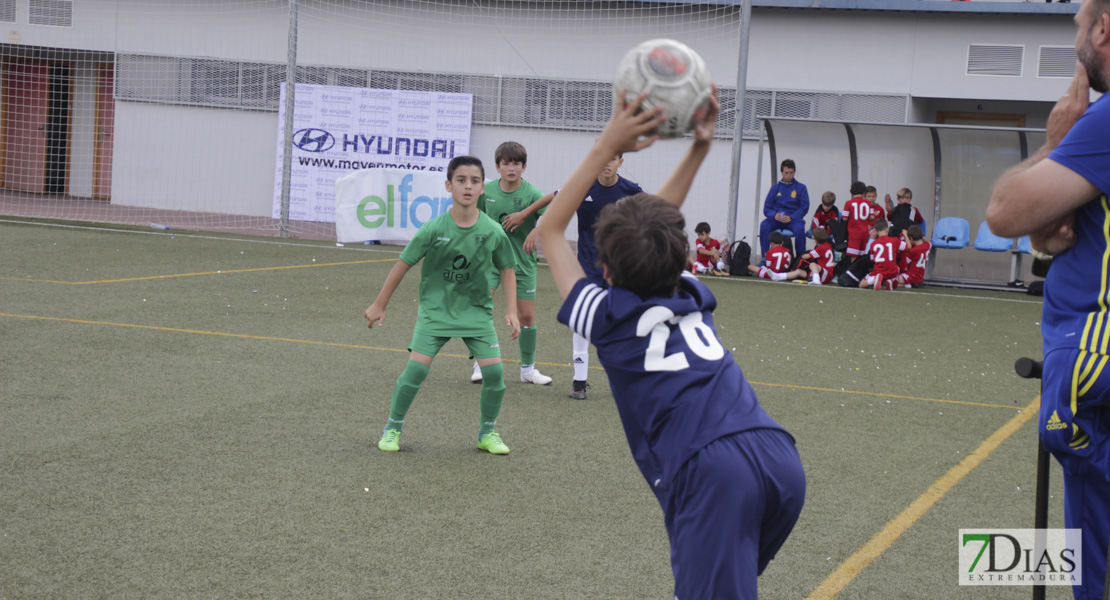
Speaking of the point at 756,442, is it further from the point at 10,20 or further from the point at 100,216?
the point at 10,20

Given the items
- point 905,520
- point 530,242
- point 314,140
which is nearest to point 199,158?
point 314,140

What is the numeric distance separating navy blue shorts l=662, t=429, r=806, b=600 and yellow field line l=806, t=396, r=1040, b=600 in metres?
1.38

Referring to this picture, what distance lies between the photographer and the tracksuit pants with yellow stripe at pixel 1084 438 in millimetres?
2285

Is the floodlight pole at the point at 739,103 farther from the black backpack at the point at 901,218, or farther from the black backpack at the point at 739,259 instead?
the black backpack at the point at 901,218

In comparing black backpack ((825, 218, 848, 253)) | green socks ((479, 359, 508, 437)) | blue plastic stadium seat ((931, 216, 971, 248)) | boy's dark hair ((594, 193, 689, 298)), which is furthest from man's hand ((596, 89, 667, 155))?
blue plastic stadium seat ((931, 216, 971, 248))

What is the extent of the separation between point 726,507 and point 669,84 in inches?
38.9

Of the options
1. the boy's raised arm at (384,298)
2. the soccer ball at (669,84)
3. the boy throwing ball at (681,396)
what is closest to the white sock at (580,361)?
the boy's raised arm at (384,298)

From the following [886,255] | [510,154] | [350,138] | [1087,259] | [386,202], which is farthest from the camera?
[350,138]

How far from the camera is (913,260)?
15820 mm

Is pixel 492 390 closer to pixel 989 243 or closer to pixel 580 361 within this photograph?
pixel 580 361

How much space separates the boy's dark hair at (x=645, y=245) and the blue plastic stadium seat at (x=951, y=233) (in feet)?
50.2

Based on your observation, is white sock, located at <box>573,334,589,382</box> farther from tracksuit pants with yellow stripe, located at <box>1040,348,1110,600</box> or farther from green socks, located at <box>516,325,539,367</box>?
tracksuit pants with yellow stripe, located at <box>1040,348,1110,600</box>

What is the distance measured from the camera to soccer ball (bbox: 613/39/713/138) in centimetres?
245

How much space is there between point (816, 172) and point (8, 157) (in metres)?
19.2
